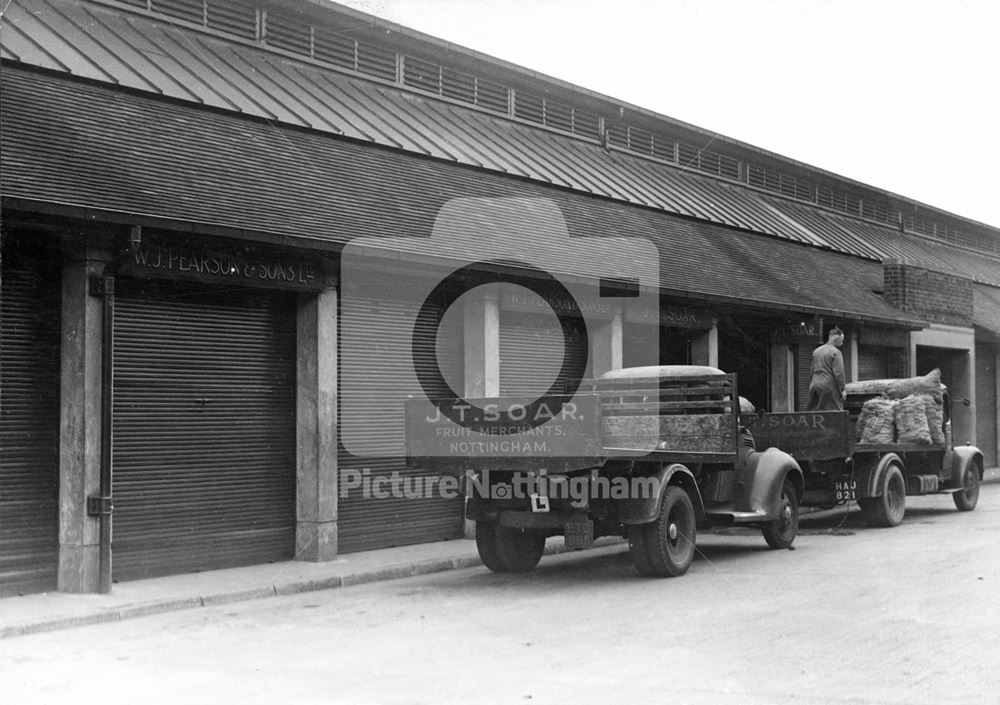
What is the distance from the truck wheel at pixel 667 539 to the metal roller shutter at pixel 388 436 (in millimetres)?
3784

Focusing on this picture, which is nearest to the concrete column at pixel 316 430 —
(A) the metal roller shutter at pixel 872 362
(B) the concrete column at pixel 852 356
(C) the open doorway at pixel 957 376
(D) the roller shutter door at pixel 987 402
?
(B) the concrete column at pixel 852 356

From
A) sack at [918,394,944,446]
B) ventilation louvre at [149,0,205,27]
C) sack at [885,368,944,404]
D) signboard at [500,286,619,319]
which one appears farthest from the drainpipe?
sack at [918,394,944,446]

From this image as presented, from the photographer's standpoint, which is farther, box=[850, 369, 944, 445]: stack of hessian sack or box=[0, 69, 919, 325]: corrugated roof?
box=[850, 369, 944, 445]: stack of hessian sack

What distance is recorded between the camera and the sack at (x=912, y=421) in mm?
17766

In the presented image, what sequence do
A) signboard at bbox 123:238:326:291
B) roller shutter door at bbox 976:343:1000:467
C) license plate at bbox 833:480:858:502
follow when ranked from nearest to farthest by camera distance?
signboard at bbox 123:238:326:291, license plate at bbox 833:480:858:502, roller shutter door at bbox 976:343:1000:467

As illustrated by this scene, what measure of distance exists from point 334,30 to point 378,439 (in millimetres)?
6836

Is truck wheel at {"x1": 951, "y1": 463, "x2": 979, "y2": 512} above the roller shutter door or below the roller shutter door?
below

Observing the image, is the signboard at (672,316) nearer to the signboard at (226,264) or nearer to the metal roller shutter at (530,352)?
the metal roller shutter at (530,352)

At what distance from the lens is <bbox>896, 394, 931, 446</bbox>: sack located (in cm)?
1777

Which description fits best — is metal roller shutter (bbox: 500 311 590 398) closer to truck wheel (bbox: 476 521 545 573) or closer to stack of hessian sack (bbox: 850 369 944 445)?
truck wheel (bbox: 476 521 545 573)

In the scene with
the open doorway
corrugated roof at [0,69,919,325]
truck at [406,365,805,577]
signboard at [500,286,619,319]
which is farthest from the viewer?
the open doorway

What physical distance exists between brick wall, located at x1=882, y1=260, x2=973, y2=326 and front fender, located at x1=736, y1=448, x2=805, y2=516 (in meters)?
13.7

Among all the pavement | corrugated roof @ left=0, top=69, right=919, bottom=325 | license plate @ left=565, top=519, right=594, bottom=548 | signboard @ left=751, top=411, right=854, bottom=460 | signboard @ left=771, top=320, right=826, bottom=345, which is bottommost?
the pavement

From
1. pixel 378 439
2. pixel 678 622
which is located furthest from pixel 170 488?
pixel 678 622
